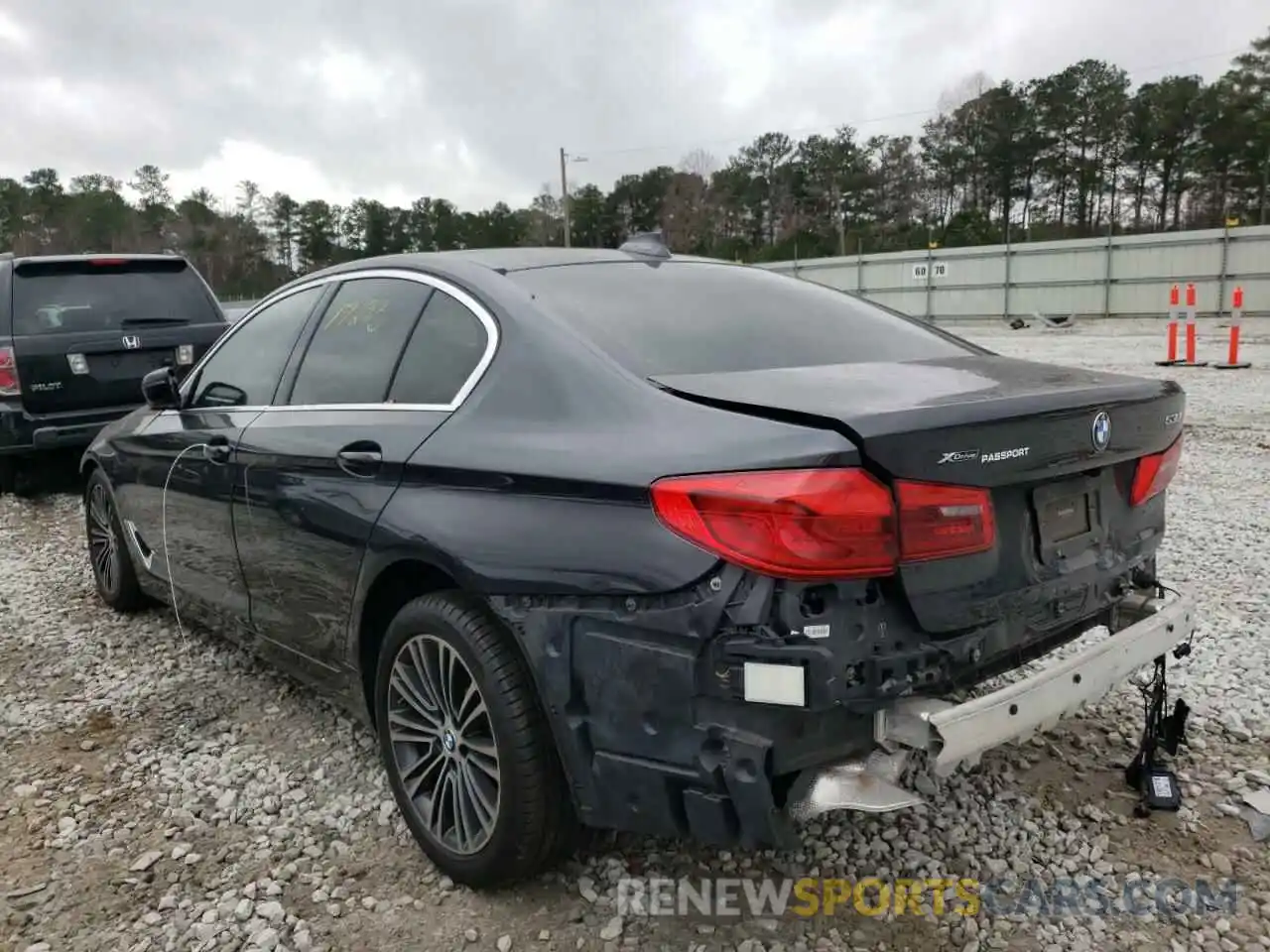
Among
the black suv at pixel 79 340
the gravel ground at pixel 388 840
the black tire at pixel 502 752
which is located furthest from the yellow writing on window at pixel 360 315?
the black suv at pixel 79 340

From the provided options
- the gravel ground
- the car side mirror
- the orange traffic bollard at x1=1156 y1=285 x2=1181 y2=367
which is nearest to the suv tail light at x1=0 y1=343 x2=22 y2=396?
the gravel ground

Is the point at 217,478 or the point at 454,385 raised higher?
the point at 454,385

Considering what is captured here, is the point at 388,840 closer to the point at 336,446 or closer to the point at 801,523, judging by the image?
the point at 336,446

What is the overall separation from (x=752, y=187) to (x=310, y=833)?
222 ft

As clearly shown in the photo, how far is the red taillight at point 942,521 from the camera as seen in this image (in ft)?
6.25

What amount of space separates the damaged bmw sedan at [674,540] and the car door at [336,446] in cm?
1

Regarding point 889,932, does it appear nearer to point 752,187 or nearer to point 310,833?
point 310,833

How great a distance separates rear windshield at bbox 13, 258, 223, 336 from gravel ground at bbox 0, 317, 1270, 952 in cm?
385

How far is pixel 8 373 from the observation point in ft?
22.4

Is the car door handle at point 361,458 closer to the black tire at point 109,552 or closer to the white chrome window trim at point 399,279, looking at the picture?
the white chrome window trim at point 399,279

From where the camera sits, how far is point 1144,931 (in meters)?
2.30

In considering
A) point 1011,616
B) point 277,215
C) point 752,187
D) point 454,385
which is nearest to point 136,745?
point 454,385

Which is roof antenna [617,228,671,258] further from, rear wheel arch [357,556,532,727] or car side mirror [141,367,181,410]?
car side mirror [141,367,181,410]

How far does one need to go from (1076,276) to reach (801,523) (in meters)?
29.4
